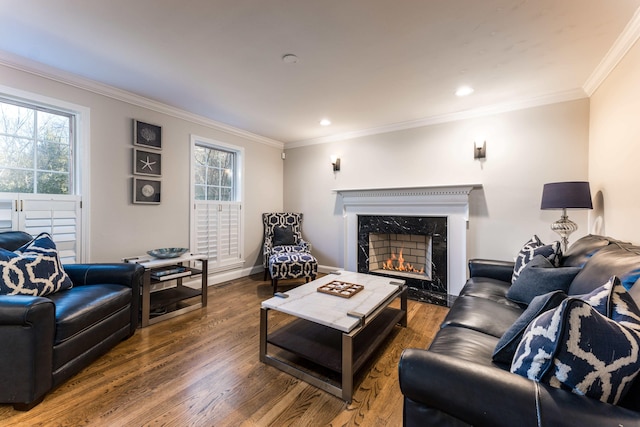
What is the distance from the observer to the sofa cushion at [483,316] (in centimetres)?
154

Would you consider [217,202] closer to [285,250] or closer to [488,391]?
[285,250]

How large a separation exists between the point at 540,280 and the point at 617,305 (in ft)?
3.40

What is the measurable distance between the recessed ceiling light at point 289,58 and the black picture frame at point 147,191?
212cm

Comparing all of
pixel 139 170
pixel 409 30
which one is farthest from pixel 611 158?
pixel 139 170

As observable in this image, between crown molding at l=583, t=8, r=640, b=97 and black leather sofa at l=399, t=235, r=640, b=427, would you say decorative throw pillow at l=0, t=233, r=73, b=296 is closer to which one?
black leather sofa at l=399, t=235, r=640, b=427

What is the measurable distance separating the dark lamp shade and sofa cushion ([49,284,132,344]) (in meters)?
3.81

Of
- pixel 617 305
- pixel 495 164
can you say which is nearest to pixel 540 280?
pixel 617 305

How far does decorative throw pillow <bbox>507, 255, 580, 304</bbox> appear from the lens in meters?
1.67

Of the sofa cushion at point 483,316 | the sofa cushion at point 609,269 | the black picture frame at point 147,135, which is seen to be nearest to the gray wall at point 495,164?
the sofa cushion at point 609,269

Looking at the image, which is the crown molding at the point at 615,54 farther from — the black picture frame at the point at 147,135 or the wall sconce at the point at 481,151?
the black picture frame at the point at 147,135

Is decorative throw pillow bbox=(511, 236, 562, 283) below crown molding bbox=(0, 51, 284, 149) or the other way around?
below

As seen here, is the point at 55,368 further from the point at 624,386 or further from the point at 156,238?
the point at 624,386

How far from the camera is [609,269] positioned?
1367 mm

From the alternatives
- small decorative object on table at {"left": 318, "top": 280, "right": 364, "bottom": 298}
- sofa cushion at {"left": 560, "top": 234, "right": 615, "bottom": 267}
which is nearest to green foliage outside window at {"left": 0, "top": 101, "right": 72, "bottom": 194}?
small decorative object on table at {"left": 318, "top": 280, "right": 364, "bottom": 298}
